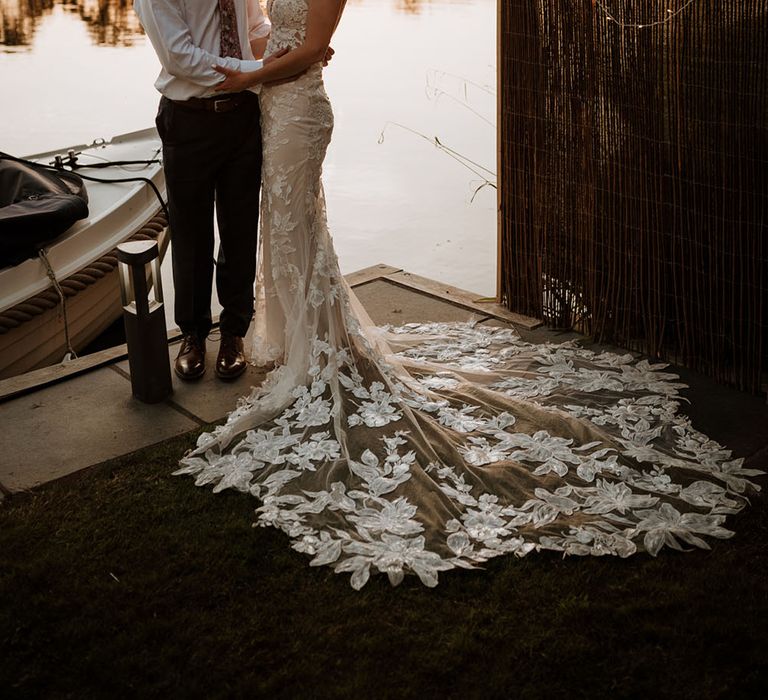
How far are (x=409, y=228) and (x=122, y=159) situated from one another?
78.6 inches

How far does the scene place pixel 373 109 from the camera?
8250 millimetres

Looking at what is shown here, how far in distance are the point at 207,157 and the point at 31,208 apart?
1000 millimetres

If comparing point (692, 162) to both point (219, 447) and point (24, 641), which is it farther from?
point (24, 641)

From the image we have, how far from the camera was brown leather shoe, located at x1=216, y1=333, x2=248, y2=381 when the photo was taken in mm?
3191

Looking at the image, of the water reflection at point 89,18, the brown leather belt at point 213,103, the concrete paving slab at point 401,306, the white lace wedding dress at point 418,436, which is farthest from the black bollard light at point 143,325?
the water reflection at point 89,18

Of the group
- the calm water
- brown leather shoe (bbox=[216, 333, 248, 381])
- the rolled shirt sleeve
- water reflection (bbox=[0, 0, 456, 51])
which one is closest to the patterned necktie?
the rolled shirt sleeve

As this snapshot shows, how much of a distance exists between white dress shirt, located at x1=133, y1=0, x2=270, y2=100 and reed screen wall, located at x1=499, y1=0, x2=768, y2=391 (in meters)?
1.08

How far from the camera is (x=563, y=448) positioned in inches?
103

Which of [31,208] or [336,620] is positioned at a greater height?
[31,208]

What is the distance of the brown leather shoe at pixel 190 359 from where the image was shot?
318cm

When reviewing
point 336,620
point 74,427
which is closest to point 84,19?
point 74,427

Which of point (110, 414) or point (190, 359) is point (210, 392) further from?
point (110, 414)

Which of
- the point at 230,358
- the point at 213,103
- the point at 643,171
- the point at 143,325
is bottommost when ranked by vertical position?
the point at 230,358

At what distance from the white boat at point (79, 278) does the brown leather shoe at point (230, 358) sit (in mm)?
863
